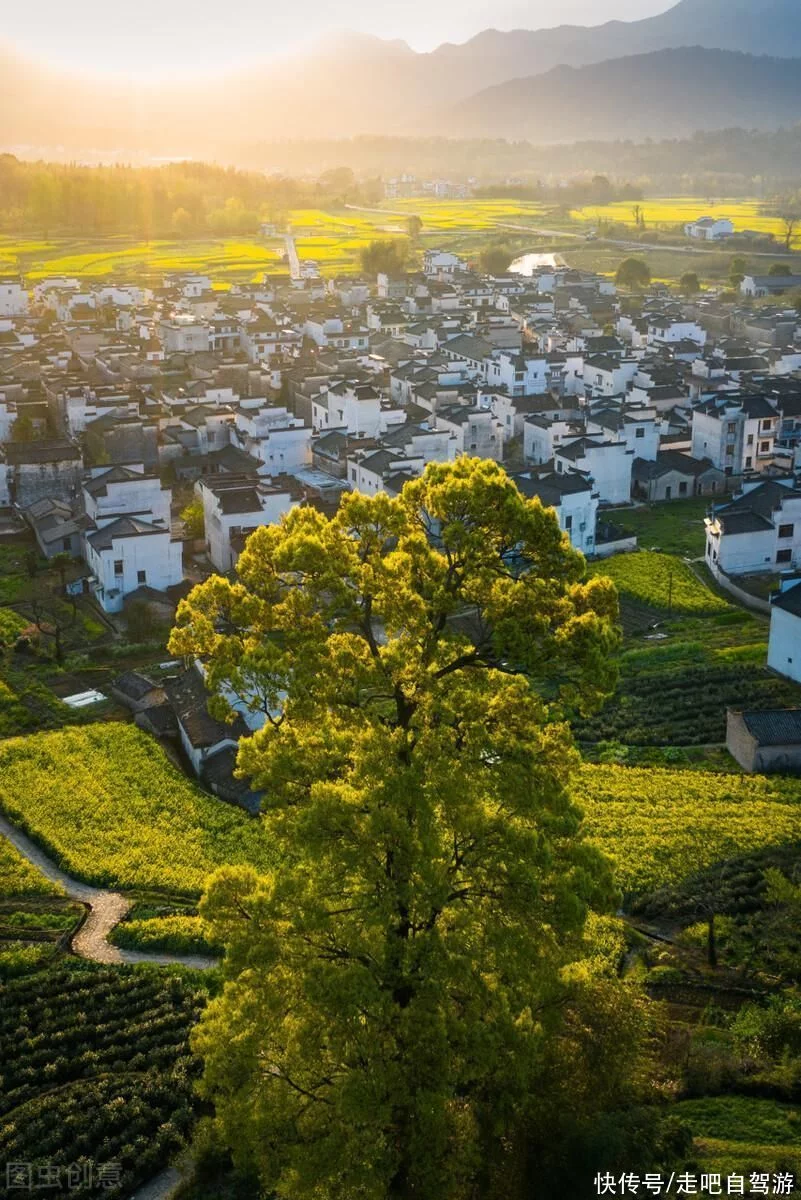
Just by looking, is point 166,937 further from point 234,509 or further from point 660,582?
point 660,582

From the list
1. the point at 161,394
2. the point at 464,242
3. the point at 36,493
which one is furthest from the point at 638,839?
the point at 464,242

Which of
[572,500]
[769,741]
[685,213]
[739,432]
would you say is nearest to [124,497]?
[572,500]

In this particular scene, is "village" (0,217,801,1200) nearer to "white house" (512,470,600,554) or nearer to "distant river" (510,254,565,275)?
"white house" (512,470,600,554)

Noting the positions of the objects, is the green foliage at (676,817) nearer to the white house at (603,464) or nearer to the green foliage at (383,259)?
the white house at (603,464)

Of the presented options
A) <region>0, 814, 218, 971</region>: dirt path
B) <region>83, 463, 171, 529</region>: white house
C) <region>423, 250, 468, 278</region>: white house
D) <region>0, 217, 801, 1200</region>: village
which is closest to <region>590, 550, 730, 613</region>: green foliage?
<region>0, 217, 801, 1200</region>: village

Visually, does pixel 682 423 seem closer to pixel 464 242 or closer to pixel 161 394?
pixel 161 394

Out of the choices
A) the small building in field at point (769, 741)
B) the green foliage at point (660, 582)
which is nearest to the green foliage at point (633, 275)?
the green foliage at point (660, 582)
